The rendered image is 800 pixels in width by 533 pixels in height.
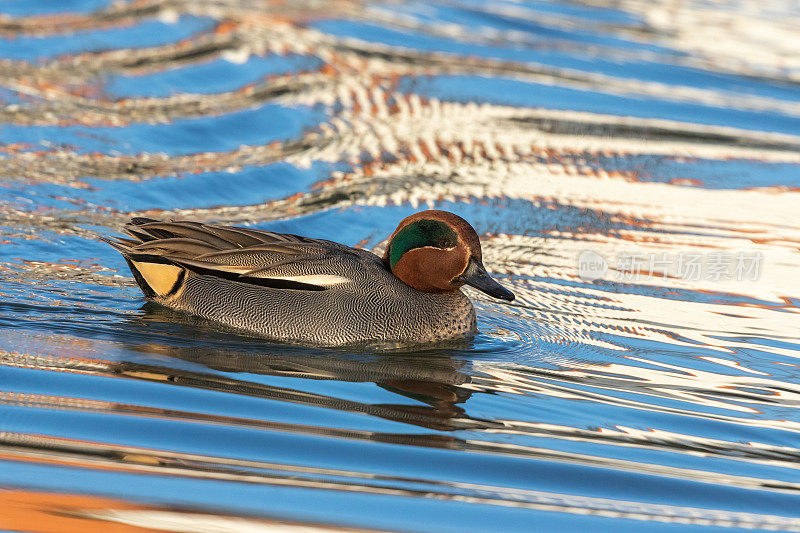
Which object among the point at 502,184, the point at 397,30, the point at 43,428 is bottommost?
the point at 43,428

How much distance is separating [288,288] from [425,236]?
0.81 metres

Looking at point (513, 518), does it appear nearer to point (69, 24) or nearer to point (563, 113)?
point (563, 113)

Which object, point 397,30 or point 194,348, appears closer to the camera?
point 194,348

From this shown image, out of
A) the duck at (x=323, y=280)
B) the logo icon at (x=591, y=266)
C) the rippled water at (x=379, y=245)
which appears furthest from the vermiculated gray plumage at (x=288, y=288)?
the logo icon at (x=591, y=266)

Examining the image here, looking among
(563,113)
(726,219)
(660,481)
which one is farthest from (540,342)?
(563,113)

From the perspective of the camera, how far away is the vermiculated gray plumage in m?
6.28

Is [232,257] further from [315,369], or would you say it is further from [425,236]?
[425,236]

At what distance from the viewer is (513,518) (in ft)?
14.3

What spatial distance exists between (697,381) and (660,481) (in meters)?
1.45

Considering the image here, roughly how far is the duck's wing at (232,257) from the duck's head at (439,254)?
27cm

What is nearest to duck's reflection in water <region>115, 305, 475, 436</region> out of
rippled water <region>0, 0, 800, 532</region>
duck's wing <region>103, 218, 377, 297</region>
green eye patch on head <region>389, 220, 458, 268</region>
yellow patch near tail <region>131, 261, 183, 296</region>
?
rippled water <region>0, 0, 800, 532</region>

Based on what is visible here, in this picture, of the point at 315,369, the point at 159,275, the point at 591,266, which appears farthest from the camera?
the point at 591,266

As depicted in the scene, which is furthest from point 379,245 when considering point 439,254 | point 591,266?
point 439,254

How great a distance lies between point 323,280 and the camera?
631 centimetres
